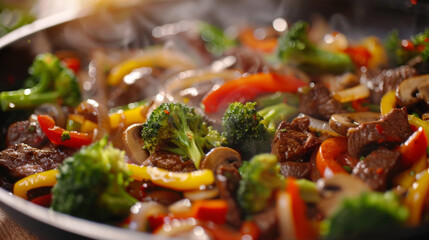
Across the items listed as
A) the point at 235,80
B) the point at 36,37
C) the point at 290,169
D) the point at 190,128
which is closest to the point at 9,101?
the point at 36,37

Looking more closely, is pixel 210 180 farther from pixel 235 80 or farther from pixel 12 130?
pixel 12 130

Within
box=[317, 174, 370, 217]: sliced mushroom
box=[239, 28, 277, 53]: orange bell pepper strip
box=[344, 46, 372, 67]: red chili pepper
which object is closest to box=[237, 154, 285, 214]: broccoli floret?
box=[317, 174, 370, 217]: sliced mushroom

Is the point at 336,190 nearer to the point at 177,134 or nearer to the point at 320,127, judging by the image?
the point at 320,127

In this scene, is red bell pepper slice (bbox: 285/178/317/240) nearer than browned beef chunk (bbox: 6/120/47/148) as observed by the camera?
Yes

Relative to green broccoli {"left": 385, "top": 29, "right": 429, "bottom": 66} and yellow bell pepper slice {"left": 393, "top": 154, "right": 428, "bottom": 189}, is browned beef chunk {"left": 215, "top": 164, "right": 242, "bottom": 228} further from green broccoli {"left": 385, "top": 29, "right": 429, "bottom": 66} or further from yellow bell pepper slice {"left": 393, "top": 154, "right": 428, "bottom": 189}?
green broccoli {"left": 385, "top": 29, "right": 429, "bottom": 66}

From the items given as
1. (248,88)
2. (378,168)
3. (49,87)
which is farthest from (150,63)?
(378,168)
